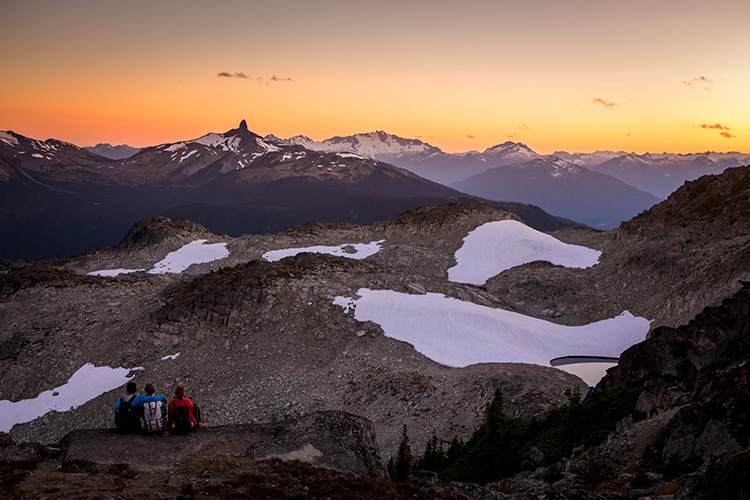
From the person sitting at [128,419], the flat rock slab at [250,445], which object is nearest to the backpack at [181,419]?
the flat rock slab at [250,445]

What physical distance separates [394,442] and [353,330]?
1404 centimetres

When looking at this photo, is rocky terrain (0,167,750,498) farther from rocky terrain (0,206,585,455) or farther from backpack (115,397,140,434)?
backpack (115,397,140,434)

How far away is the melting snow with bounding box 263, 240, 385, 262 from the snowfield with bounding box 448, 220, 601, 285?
572 inches

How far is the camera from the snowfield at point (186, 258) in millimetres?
72625

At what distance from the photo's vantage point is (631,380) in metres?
23.7

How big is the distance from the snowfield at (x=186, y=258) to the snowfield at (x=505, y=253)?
38.7 m

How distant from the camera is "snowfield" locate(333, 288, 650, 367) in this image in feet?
127

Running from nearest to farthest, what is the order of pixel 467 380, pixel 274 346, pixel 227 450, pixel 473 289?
pixel 227 450
pixel 467 380
pixel 274 346
pixel 473 289

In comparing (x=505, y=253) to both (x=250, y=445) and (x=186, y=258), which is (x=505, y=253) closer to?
(x=186, y=258)

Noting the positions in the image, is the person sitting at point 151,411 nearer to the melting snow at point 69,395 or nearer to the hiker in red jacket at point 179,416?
the hiker in red jacket at point 179,416

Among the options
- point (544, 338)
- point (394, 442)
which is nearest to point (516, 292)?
point (544, 338)

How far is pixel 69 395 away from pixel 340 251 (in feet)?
153

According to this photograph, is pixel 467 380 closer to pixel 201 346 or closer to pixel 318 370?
pixel 318 370

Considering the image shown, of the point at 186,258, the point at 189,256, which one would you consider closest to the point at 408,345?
the point at 186,258
